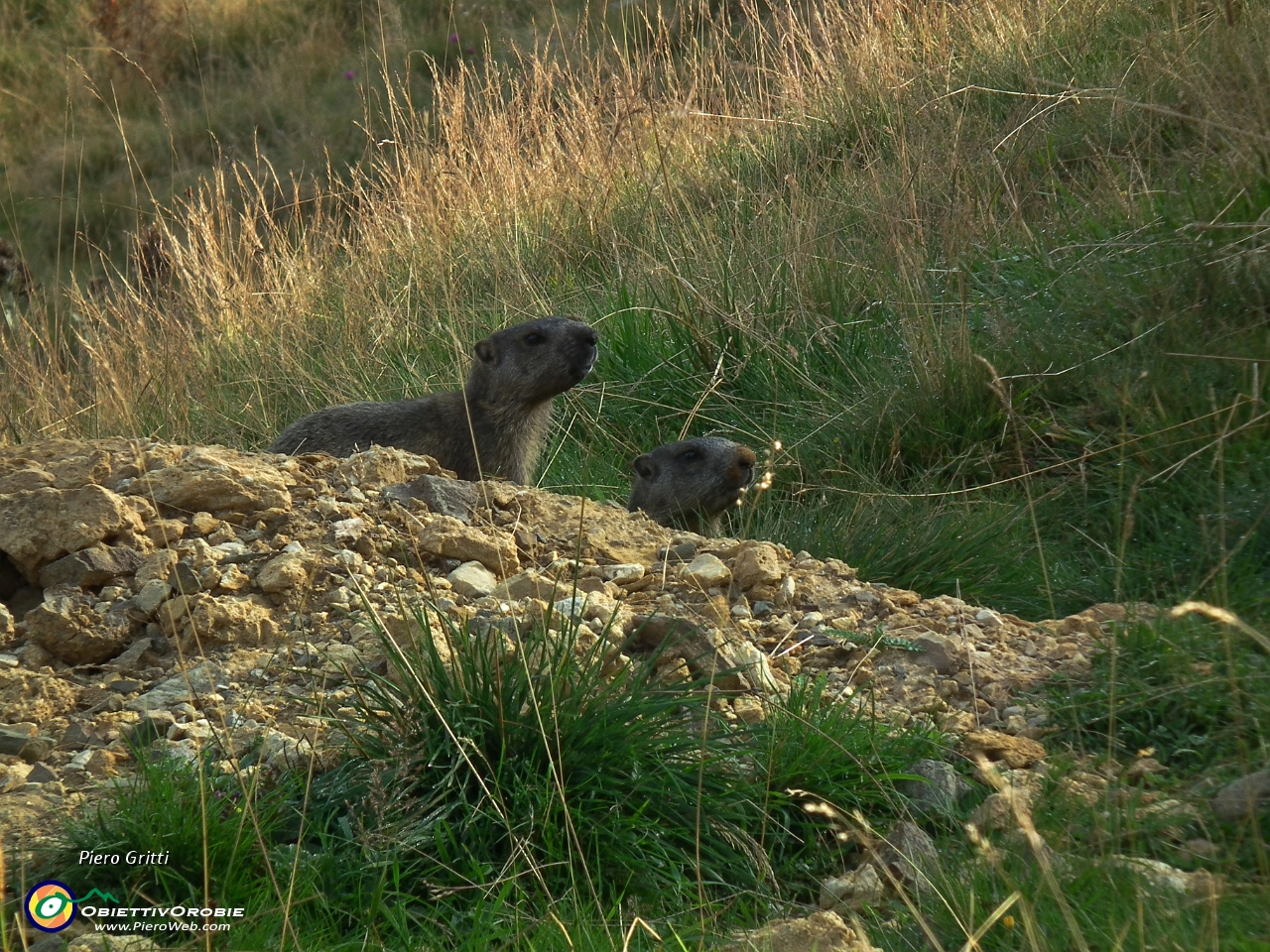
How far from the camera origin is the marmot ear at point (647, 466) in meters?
5.80

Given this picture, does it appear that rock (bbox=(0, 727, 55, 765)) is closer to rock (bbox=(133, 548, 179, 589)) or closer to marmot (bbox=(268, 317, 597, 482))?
rock (bbox=(133, 548, 179, 589))

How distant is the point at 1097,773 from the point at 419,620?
5.25 feet

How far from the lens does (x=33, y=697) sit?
318 cm

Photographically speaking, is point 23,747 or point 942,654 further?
point 942,654

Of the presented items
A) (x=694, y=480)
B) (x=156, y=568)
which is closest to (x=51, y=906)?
(x=156, y=568)

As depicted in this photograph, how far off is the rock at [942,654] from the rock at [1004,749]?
0.37 m

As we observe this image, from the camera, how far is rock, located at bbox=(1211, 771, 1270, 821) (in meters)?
2.68

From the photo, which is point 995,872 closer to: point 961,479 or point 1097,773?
point 1097,773

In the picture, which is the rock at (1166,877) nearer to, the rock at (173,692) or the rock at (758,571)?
the rock at (758,571)

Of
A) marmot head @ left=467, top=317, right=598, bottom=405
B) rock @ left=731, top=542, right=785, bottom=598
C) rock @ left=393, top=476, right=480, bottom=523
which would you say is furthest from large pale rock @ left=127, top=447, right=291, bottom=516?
marmot head @ left=467, top=317, right=598, bottom=405

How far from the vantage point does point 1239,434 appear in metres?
4.36

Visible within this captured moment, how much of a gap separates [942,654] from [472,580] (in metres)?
1.31

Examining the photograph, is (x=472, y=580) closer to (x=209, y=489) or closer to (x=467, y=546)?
(x=467, y=546)

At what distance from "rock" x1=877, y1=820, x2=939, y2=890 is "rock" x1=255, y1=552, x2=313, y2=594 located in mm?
1722
